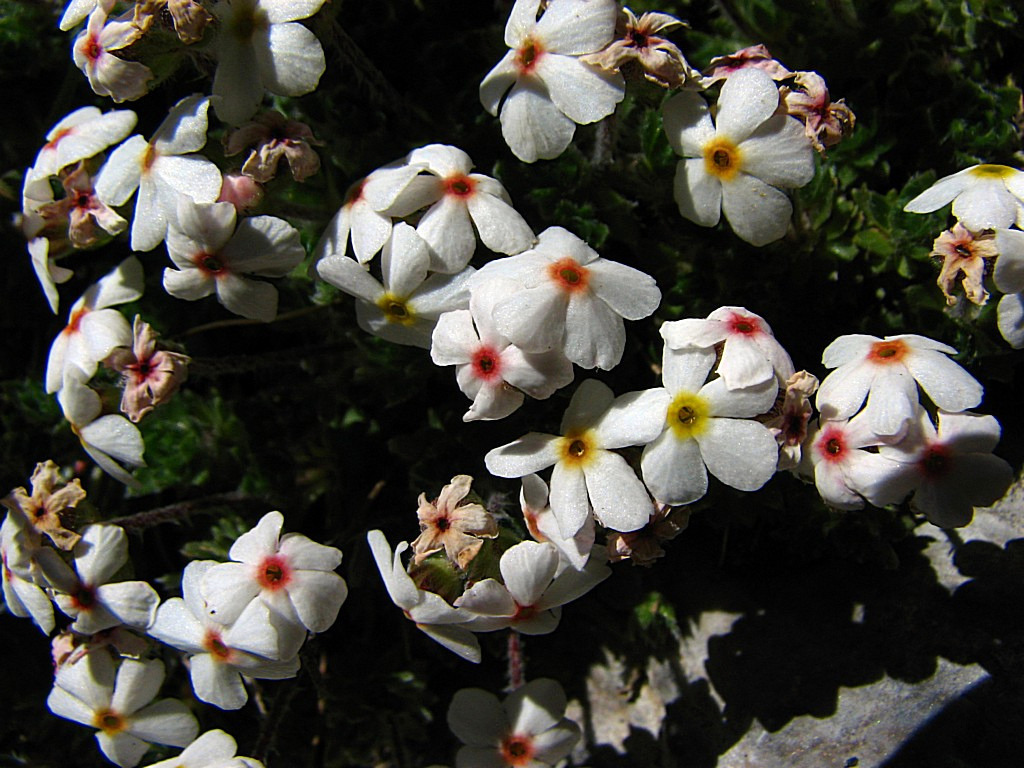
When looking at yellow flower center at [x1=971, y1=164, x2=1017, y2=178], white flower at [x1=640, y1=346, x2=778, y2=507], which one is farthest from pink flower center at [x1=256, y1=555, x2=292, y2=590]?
yellow flower center at [x1=971, y1=164, x2=1017, y2=178]

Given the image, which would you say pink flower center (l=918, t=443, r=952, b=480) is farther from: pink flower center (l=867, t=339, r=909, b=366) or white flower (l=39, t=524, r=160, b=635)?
white flower (l=39, t=524, r=160, b=635)

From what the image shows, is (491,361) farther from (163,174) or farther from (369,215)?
(163,174)

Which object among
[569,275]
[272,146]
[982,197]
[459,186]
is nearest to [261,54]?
[272,146]

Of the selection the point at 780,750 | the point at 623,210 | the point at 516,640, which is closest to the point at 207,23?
the point at 623,210

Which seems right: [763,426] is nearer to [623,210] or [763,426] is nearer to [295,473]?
[623,210]

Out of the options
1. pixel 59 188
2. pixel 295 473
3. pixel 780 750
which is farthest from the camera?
pixel 295 473
